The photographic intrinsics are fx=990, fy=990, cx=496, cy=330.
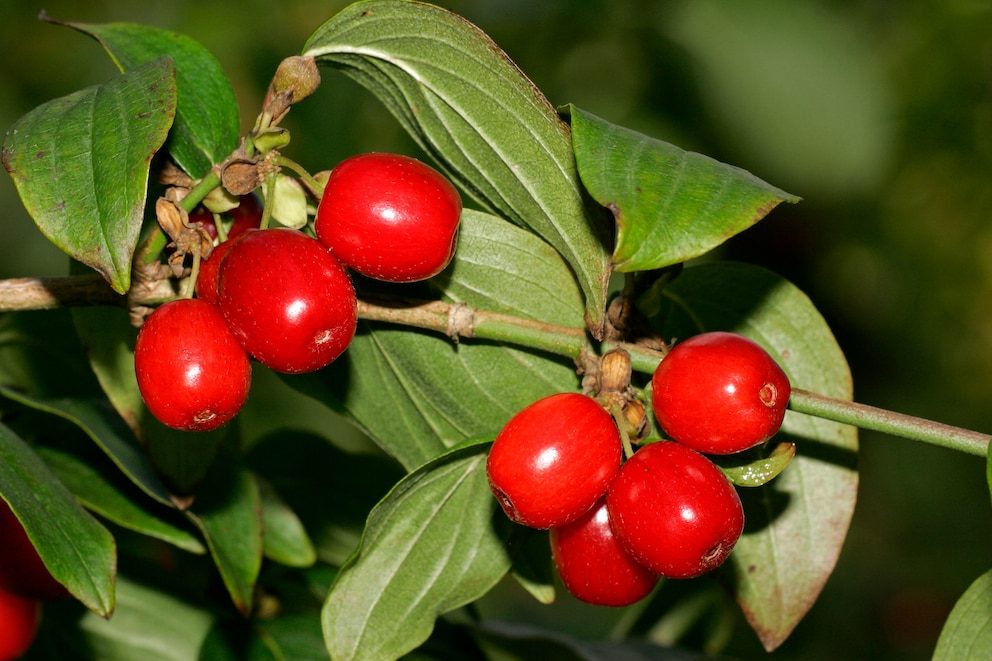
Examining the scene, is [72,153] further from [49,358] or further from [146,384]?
[49,358]

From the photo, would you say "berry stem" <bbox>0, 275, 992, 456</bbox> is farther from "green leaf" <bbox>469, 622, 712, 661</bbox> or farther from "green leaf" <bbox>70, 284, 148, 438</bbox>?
"green leaf" <bbox>469, 622, 712, 661</bbox>

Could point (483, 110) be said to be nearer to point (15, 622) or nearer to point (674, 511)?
point (674, 511)

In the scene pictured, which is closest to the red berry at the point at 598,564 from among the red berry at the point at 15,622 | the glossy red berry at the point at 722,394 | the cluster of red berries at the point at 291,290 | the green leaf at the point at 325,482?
the glossy red berry at the point at 722,394

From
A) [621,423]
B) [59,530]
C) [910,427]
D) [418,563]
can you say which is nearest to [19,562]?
[59,530]

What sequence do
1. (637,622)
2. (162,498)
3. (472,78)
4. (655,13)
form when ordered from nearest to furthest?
(472,78)
(162,498)
(637,622)
(655,13)

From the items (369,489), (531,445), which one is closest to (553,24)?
(369,489)

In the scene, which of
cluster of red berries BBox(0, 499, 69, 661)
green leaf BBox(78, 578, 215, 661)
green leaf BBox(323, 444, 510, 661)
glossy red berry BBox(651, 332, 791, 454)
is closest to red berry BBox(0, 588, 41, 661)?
cluster of red berries BBox(0, 499, 69, 661)

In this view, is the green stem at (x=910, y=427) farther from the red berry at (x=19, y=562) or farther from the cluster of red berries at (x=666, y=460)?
the red berry at (x=19, y=562)
